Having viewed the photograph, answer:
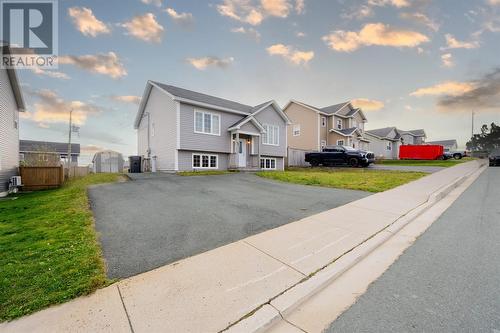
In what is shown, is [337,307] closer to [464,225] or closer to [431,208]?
[464,225]

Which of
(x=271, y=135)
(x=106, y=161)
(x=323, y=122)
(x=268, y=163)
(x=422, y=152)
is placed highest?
(x=323, y=122)

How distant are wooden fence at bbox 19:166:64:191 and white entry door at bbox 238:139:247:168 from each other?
1277 centimetres

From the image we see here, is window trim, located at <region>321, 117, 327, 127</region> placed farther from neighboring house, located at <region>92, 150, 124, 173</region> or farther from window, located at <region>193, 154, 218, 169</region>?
neighboring house, located at <region>92, 150, 124, 173</region>

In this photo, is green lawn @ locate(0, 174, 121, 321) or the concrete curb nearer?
the concrete curb

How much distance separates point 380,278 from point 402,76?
20352 millimetres

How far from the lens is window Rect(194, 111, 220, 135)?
18.2 m

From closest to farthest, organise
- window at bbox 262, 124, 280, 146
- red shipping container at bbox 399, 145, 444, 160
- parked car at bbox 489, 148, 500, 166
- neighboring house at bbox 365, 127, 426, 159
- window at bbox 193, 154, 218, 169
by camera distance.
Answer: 1. window at bbox 193, 154, 218, 169
2. window at bbox 262, 124, 280, 146
3. parked car at bbox 489, 148, 500, 166
4. red shipping container at bbox 399, 145, 444, 160
5. neighboring house at bbox 365, 127, 426, 159

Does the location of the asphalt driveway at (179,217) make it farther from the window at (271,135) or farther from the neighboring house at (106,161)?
the neighboring house at (106,161)

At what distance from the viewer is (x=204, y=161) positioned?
19031 millimetres

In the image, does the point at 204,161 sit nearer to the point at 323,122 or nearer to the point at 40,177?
the point at 40,177

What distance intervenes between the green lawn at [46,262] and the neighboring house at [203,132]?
39.8 feet

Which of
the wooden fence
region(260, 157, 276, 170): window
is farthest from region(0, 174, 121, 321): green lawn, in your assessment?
region(260, 157, 276, 170): window

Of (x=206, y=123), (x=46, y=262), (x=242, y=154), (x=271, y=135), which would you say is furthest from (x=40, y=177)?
(x=271, y=135)

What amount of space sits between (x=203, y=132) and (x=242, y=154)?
436 cm
